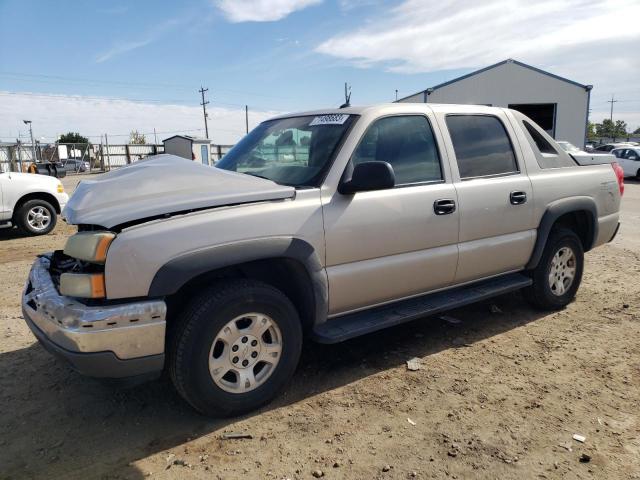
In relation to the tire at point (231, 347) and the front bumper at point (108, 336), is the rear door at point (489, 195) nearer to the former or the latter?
the tire at point (231, 347)

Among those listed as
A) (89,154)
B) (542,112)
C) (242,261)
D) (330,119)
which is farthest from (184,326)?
(89,154)

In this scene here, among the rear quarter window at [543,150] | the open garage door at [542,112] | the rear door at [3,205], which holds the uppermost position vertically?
the open garage door at [542,112]

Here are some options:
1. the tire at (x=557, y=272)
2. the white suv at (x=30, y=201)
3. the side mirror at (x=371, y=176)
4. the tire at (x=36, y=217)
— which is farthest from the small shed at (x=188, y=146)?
the side mirror at (x=371, y=176)

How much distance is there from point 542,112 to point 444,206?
31246 mm

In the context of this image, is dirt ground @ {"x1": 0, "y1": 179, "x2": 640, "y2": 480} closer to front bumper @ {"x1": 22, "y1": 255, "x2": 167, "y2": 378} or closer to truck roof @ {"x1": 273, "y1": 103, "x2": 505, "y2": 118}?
front bumper @ {"x1": 22, "y1": 255, "x2": 167, "y2": 378}

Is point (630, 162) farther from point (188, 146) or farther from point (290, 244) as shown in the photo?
point (290, 244)

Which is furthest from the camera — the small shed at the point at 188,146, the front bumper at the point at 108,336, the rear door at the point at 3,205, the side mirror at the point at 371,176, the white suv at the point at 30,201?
the small shed at the point at 188,146

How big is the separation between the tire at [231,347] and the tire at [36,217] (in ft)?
25.7

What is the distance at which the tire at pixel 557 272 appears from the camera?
4609mm

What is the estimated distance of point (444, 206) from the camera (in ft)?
12.1

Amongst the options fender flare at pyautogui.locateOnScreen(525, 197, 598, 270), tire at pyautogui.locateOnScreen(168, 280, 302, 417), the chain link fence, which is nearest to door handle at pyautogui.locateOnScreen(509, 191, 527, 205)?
fender flare at pyautogui.locateOnScreen(525, 197, 598, 270)

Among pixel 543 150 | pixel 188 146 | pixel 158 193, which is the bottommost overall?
pixel 158 193

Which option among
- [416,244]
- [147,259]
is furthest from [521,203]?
[147,259]

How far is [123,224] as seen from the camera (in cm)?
261
